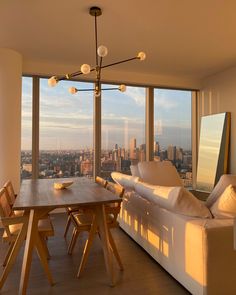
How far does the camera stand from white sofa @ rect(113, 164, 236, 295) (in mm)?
1992

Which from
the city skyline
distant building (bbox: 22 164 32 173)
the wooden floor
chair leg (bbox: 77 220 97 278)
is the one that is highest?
the city skyline

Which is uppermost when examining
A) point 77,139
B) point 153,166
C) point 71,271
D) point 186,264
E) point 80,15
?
point 80,15

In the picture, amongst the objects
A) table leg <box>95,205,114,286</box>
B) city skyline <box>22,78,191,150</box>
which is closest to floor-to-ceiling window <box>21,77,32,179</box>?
city skyline <box>22,78,191,150</box>

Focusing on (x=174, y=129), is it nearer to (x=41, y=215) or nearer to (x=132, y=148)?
(x=132, y=148)

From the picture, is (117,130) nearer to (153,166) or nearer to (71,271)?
(153,166)

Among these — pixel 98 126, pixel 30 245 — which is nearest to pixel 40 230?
pixel 30 245

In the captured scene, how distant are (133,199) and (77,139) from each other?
234cm

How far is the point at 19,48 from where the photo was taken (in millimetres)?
4176

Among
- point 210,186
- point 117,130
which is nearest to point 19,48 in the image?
point 117,130

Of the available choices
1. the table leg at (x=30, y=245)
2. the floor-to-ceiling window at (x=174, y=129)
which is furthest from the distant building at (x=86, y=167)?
the table leg at (x=30, y=245)

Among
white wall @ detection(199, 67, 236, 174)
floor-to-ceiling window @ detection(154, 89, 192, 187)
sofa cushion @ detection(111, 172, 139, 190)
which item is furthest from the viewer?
floor-to-ceiling window @ detection(154, 89, 192, 187)

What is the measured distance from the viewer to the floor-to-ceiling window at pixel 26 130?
16.1ft

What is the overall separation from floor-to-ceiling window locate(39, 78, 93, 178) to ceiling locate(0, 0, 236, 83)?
2.16ft

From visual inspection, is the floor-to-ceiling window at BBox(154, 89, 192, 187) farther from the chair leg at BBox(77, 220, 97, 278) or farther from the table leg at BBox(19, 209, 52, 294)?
the table leg at BBox(19, 209, 52, 294)
